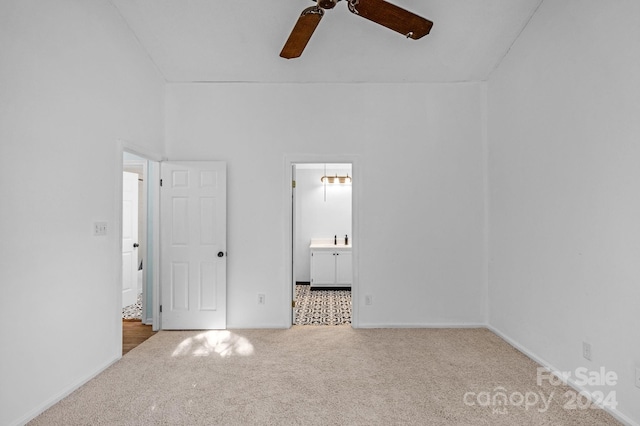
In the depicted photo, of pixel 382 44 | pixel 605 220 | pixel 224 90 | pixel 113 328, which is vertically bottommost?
pixel 113 328

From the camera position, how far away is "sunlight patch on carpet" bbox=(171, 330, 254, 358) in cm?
322

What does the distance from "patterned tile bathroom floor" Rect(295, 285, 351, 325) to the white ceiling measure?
298cm

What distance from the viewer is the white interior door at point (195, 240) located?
12.6 feet

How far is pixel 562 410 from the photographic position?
227 cm

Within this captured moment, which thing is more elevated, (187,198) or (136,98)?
(136,98)

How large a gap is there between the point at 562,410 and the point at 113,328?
3.62 m

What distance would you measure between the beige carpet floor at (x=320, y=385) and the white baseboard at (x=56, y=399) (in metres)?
0.04

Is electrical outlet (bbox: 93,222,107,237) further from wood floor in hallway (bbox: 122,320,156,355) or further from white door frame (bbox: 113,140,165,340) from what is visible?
wood floor in hallway (bbox: 122,320,156,355)

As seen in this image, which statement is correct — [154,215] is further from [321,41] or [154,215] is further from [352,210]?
[321,41]

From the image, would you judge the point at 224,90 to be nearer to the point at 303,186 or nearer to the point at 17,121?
the point at 17,121

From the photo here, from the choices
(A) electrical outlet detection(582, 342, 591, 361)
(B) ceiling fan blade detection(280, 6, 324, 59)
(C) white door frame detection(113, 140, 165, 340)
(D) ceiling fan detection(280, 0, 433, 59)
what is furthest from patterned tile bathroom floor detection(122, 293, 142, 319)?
(A) electrical outlet detection(582, 342, 591, 361)

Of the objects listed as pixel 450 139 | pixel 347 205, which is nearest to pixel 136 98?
pixel 450 139

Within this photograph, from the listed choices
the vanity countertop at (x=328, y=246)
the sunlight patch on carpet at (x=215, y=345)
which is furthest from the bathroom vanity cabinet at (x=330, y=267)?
the sunlight patch on carpet at (x=215, y=345)

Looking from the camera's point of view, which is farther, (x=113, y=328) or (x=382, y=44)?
(x=382, y=44)
